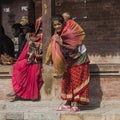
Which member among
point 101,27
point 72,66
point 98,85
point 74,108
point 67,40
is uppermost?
point 67,40

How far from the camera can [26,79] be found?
9.25 meters

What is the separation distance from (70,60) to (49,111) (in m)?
0.99

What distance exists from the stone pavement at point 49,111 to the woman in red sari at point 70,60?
0.26 metres

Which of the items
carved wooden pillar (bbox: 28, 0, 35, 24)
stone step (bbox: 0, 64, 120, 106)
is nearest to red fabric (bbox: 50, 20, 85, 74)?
stone step (bbox: 0, 64, 120, 106)

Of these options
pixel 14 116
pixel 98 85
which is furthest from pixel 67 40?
pixel 14 116

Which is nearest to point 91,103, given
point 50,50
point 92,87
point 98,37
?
point 92,87

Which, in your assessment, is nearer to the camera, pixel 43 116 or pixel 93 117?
pixel 93 117

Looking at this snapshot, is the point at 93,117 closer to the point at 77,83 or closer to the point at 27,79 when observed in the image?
the point at 77,83

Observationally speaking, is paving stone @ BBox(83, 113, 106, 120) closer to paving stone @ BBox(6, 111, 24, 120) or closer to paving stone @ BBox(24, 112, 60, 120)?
paving stone @ BBox(24, 112, 60, 120)

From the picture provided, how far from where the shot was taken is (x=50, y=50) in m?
8.45

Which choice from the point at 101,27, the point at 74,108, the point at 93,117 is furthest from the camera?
the point at 101,27

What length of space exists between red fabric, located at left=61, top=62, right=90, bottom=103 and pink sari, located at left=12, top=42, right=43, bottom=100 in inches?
32.6

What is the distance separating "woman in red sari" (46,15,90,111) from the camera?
8305 mm

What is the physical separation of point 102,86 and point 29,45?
165cm
